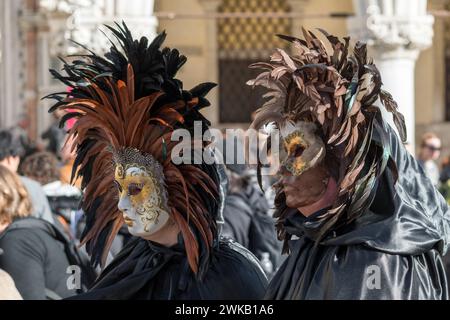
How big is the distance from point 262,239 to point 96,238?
8.63 ft

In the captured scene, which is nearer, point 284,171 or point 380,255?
point 380,255

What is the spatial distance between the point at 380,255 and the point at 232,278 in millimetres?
790

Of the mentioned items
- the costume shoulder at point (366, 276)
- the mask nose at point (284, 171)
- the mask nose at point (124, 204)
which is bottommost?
the costume shoulder at point (366, 276)

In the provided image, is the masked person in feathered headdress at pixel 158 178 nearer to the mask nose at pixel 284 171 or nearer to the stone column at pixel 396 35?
the mask nose at pixel 284 171

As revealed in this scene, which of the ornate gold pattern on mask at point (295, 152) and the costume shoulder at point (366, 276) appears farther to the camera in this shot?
the ornate gold pattern on mask at point (295, 152)

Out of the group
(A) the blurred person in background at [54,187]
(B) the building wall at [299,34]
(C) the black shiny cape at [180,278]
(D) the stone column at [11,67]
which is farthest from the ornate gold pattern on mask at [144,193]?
(B) the building wall at [299,34]

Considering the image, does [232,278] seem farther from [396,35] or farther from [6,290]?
[396,35]

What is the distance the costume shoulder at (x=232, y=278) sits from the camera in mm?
3967

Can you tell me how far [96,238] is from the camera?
4312 mm

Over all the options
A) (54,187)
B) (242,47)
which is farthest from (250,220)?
(242,47)

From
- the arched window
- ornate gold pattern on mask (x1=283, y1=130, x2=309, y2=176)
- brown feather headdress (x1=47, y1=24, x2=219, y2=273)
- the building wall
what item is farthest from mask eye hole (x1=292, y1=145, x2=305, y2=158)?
the arched window

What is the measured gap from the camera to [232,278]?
4016 mm

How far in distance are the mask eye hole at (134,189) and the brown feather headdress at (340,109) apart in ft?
2.12
